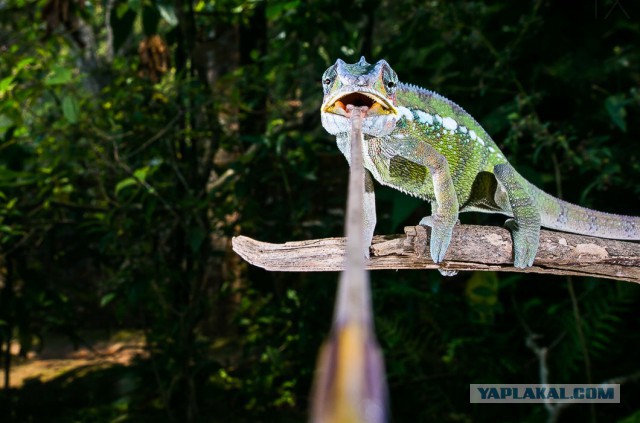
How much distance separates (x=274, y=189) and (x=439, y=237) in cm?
229

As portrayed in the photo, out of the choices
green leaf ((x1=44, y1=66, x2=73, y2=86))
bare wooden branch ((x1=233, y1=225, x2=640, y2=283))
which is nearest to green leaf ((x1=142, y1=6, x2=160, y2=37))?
green leaf ((x1=44, y1=66, x2=73, y2=86))

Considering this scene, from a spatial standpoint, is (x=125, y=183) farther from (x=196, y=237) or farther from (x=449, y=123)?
(x=449, y=123)

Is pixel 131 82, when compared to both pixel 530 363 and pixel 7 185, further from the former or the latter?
pixel 530 363

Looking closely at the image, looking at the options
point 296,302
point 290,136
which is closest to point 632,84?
point 290,136

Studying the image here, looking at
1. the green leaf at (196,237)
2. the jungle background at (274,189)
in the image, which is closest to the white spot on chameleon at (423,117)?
the jungle background at (274,189)

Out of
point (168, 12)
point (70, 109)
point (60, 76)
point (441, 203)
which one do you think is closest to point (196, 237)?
point (70, 109)

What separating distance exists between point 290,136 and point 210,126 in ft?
1.41

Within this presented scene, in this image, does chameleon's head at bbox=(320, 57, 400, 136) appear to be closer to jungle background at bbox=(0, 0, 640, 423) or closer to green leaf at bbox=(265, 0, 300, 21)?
jungle background at bbox=(0, 0, 640, 423)

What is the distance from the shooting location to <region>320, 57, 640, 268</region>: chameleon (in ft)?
2.50

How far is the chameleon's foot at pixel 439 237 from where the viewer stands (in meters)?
0.92

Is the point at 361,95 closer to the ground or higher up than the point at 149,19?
closer to the ground

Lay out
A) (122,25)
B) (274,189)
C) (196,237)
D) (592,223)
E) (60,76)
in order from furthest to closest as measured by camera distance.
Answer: (274,189) < (196,237) < (122,25) < (60,76) < (592,223)

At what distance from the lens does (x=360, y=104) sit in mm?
745

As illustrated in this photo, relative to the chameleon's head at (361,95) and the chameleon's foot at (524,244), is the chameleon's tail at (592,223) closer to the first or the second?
the chameleon's foot at (524,244)
